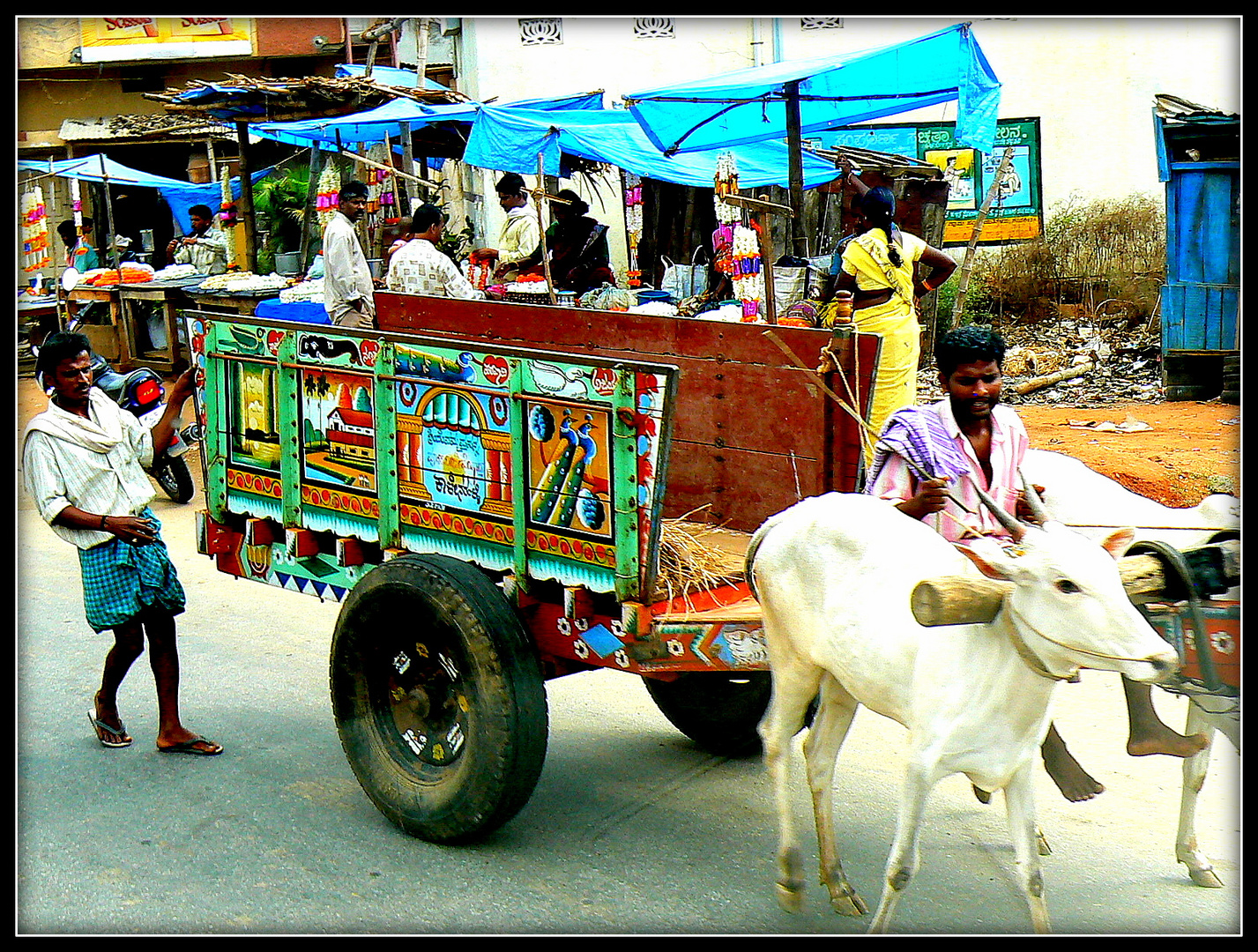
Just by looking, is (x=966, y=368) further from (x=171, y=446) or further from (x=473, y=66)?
(x=473, y=66)

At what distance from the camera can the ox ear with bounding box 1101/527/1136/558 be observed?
3053mm

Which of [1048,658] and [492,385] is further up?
[492,385]

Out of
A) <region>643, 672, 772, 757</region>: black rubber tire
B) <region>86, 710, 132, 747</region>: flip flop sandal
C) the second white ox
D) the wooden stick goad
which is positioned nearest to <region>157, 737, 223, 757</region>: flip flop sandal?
<region>86, 710, 132, 747</region>: flip flop sandal

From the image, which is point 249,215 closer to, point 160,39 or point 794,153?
point 160,39

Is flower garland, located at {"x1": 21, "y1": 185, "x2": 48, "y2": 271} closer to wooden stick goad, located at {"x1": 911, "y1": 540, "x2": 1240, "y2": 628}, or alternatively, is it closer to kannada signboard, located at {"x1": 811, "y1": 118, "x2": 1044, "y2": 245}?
kannada signboard, located at {"x1": 811, "y1": 118, "x2": 1044, "y2": 245}

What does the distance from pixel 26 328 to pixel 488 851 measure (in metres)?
16.6

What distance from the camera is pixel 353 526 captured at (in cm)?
448

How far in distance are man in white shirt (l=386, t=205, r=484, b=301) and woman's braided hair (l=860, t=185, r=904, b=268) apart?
2.92 metres

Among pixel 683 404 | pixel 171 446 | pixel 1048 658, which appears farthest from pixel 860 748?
pixel 171 446

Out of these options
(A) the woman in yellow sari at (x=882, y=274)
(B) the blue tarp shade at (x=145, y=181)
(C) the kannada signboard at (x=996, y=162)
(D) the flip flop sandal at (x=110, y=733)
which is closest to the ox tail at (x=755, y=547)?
(D) the flip flop sandal at (x=110, y=733)

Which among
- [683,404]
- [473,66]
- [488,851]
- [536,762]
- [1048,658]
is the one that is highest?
[473,66]

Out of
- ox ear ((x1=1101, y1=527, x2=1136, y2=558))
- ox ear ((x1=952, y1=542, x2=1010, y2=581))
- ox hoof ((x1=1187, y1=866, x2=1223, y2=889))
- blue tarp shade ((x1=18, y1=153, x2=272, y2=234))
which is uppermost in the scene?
blue tarp shade ((x1=18, y1=153, x2=272, y2=234))

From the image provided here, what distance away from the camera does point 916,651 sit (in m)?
3.20

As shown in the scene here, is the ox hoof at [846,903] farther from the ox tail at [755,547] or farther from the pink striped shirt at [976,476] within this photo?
the pink striped shirt at [976,476]
